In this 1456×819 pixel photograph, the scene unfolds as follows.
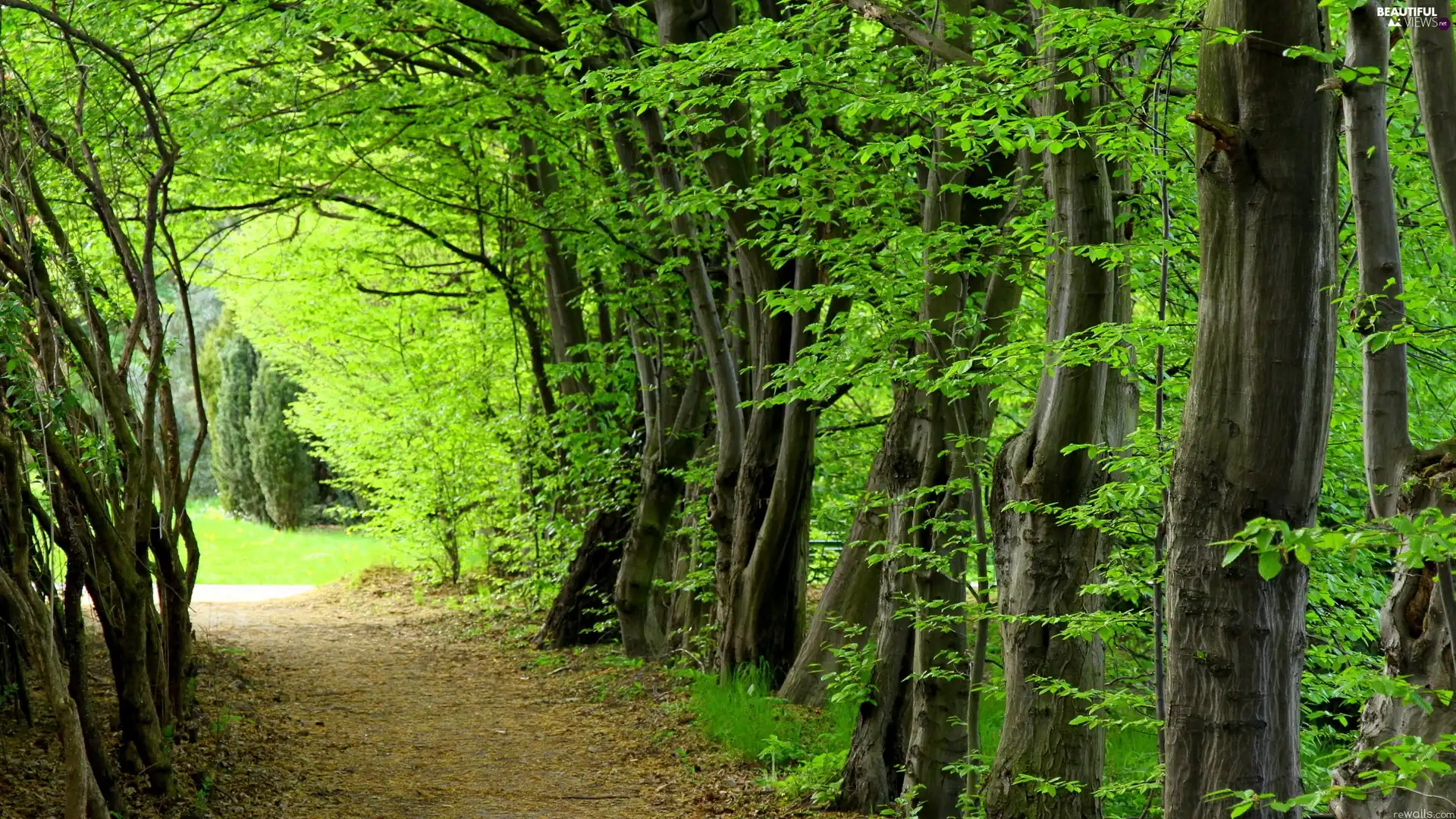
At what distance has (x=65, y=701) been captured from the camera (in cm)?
426

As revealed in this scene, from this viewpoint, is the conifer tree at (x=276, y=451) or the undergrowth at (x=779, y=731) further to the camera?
the conifer tree at (x=276, y=451)

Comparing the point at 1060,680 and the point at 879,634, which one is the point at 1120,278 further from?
the point at 879,634

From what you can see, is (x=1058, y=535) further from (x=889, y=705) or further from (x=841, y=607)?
(x=841, y=607)

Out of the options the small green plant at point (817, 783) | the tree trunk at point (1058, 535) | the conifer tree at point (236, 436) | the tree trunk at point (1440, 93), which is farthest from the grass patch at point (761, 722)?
the conifer tree at point (236, 436)

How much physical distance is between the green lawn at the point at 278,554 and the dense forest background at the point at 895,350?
326 inches

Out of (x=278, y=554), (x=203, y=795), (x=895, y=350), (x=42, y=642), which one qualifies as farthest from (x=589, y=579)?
(x=278, y=554)

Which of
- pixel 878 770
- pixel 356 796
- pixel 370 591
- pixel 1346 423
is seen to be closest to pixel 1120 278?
pixel 1346 423

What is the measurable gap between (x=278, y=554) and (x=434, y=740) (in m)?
17.5

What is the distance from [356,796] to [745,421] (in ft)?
14.8

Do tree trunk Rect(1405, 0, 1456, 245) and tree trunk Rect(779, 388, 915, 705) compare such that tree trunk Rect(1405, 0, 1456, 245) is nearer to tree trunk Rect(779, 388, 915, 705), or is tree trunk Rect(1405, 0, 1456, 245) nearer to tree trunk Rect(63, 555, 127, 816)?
tree trunk Rect(63, 555, 127, 816)

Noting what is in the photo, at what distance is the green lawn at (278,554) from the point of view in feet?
69.5

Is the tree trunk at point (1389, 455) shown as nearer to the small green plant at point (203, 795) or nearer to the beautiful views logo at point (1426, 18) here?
the beautiful views logo at point (1426, 18)

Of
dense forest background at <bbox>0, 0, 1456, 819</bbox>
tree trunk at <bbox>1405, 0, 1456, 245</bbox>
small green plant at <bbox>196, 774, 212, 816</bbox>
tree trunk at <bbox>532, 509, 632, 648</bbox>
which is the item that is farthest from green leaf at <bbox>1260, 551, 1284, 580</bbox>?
tree trunk at <bbox>532, 509, 632, 648</bbox>

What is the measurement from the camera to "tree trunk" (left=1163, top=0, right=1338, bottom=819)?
9.87 ft
